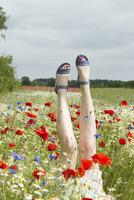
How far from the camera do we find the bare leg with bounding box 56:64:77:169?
14.5ft

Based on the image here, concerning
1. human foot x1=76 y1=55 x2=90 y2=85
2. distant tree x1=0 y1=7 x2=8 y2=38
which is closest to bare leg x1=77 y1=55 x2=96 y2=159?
human foot x1=76 y1=55 x2=90 y2=85

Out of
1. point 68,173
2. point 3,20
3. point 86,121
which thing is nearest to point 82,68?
point 86,121

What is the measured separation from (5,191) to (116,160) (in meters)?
2.56

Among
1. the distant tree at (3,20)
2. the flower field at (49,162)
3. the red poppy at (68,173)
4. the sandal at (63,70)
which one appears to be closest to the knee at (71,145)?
the flower field at (49,162)

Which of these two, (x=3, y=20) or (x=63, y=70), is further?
(x=3, y=20)

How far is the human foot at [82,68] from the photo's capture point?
4609mm

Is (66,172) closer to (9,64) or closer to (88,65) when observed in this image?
(88,65)

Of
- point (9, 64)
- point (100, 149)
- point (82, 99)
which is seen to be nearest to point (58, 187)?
point (82, 99)

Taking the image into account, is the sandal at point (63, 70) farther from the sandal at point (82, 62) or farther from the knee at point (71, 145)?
the knee at point (71, 145)

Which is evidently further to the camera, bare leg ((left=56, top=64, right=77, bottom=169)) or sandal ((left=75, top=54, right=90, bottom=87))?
sandal ((left=75, top=54, right=90, bottom=87))

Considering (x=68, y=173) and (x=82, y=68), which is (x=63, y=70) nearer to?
(x=82, y=68)

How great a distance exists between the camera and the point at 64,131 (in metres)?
4.44

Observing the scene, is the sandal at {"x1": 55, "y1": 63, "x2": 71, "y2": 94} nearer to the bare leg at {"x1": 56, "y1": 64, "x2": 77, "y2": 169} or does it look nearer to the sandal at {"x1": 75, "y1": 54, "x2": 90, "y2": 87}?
the bare leg at {"x1": 56, "y1": 64, "x2": 77, "y2": 169}

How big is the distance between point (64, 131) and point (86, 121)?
0.81ft
